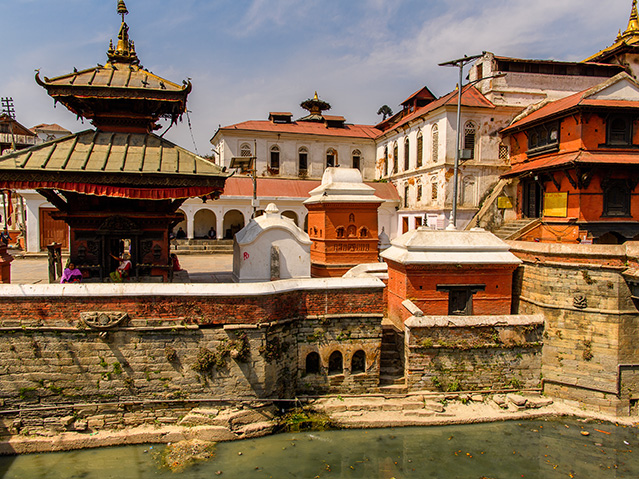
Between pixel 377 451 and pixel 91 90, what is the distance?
11651 mm

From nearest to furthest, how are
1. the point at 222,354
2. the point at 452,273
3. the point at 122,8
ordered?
1. the point at 222,354
2. the point at 452,273
3. the point at 122,8

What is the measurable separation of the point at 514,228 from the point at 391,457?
44.5 feet

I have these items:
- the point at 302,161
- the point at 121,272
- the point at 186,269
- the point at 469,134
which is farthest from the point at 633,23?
the point at 121,272

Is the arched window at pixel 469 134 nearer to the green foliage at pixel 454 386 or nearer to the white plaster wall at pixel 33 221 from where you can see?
the green foliage at pixel 454 386

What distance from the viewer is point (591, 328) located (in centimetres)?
1230

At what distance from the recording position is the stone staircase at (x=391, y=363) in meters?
11.3

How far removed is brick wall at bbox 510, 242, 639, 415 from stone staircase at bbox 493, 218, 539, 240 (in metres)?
5.15

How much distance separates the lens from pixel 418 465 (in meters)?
9.26

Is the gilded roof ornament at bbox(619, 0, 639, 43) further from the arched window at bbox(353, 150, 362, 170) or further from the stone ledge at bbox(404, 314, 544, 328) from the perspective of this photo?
the stone ledge at bbox(404, 314, 544, 328)

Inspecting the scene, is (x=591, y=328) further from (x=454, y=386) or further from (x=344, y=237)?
(x=344, y=237)

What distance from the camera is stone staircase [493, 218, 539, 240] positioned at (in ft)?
58.6

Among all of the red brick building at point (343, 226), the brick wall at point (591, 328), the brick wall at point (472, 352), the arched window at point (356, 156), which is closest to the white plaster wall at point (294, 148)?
the arched window at point (356, 156)

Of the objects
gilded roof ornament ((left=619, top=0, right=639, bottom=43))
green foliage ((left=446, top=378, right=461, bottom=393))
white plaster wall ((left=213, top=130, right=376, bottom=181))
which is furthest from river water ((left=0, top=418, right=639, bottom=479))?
gilded roof ornament ((left=619, top=0, right=639, bottom=43))

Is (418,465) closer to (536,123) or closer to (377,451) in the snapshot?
(377,451)
